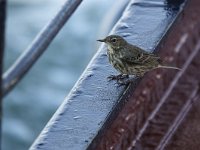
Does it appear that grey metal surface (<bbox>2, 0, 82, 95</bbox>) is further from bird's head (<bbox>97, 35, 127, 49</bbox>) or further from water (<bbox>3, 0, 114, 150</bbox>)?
water (<bbox>3, 0, 114, 150</bbox>)

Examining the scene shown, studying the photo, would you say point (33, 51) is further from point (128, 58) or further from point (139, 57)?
point (128, 58)

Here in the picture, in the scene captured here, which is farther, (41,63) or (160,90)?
(41,63)

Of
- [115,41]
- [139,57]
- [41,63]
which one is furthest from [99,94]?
[41,63]

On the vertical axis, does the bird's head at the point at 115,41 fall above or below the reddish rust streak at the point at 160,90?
above

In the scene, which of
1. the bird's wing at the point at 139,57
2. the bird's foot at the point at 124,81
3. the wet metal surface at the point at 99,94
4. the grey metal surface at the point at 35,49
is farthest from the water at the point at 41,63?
the grey metal surface at the point at 35,49

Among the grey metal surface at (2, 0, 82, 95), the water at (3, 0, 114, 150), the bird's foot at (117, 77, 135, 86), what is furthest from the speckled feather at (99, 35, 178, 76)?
the water at (3, 0, 114, 150)

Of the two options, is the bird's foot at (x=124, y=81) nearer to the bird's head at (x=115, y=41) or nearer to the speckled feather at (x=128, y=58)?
the speckled feather at (x=128, y=58)
